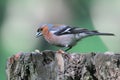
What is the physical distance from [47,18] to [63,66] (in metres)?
3.23

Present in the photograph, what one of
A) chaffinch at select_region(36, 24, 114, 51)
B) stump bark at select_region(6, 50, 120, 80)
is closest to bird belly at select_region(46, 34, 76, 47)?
chaffinch at select_region(36, 24, 114, 51)

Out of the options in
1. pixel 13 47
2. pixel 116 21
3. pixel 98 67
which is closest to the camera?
pixel 98 67

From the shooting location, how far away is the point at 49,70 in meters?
4.72

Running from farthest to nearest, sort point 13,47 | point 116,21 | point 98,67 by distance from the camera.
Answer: point 116,21 < point 13,47 < point 98,67

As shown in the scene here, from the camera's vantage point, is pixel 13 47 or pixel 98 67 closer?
pixel 98 67

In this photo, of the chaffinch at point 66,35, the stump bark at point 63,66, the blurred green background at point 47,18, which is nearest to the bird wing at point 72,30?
the chaffinch at point 66,35

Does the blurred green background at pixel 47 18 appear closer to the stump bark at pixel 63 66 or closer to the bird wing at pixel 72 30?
the bird wing at pixel 72 30

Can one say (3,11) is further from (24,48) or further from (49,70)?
(49,70)

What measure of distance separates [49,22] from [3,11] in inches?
27.3

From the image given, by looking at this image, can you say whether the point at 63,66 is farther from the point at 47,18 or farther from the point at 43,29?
the point at 47,18

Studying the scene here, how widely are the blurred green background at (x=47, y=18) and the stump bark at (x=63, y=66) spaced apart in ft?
7.92

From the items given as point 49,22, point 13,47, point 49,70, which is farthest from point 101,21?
point 49,70

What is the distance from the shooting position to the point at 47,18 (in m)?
7.84

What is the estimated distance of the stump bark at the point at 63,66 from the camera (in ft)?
14.8
